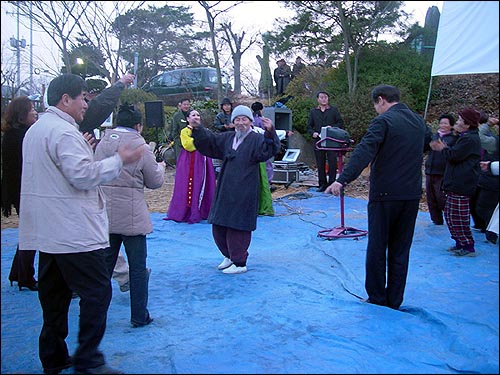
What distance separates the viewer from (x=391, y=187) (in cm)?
323

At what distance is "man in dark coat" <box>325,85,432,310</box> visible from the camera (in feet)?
10.5

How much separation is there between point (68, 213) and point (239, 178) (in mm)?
2186

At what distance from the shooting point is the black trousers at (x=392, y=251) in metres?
3.28

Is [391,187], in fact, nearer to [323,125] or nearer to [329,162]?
[329,162]

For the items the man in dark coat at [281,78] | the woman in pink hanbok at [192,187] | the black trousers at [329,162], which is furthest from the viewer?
the man in dark coat at [281,78]

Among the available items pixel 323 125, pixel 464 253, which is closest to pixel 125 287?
pixel 464 253

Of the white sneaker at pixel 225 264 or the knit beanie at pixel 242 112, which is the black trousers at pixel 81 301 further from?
the knit beanie at pixel 242 112

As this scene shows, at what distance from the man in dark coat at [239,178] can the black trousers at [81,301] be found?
6.34ft

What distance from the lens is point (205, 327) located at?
9.73 ft

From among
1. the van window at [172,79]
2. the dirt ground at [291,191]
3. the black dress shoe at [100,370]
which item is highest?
the van window at [172,79]

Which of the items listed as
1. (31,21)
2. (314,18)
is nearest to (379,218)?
(314,18)

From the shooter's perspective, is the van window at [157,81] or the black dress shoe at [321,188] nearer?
the black dress shoe at [321,188]

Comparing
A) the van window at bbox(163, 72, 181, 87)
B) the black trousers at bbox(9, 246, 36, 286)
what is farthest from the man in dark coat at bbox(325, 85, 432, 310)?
the van window at bbox(163, 72, 181, 87)

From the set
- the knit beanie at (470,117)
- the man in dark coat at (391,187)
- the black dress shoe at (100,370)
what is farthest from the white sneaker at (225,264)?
the knit beanie at (470,117)
